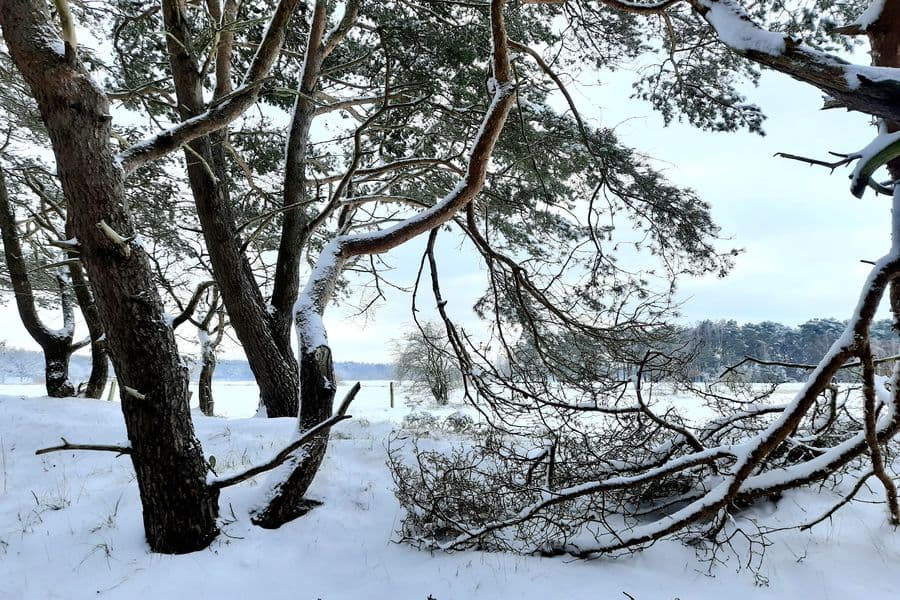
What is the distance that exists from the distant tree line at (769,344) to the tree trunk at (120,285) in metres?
3.17

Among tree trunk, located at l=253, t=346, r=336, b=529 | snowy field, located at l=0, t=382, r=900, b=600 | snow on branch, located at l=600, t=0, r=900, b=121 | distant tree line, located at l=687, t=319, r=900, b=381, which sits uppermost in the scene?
snow on branch, located at l=600, t=0, r=900, b=121

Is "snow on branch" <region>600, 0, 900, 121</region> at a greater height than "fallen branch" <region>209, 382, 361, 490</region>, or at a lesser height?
greater

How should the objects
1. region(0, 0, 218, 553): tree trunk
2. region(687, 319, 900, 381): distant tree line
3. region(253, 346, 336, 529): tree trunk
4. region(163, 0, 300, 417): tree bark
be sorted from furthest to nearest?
1. region(163, 0, 300, 417): tree bark
2. region(253, 346, 336, 529): tree trunk
3. region(0, 0, 218, 553): tree trunk
4. region(687, 319, 900, 381): distant tree line

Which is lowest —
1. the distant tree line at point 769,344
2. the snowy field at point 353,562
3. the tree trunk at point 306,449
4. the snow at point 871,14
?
the snowy field at point 353,562

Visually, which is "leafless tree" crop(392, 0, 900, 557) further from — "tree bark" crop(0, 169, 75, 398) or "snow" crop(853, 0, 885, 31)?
"tree bark" crop(0, 169, 75, 398)

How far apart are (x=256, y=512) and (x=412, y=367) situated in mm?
18139

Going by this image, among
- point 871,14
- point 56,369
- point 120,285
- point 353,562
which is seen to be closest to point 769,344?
point 871,14

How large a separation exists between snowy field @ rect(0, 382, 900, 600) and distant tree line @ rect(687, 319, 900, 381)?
39.5 inches

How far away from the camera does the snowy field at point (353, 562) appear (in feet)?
8.12

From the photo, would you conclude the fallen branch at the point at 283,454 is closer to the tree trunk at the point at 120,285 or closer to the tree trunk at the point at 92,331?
the tree trunk at the point at 120,285

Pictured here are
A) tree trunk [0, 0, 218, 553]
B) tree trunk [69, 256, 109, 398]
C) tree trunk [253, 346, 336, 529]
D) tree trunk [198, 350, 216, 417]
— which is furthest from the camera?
tree trunk [198, 350, 216, 417]

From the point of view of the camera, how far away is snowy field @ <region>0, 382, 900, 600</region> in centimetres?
247

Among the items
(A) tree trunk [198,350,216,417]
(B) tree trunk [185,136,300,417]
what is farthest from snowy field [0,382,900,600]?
(A) tree trunk [198,350,216,417]

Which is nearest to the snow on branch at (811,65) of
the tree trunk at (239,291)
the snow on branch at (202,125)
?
the snow on branch at (202,125)
